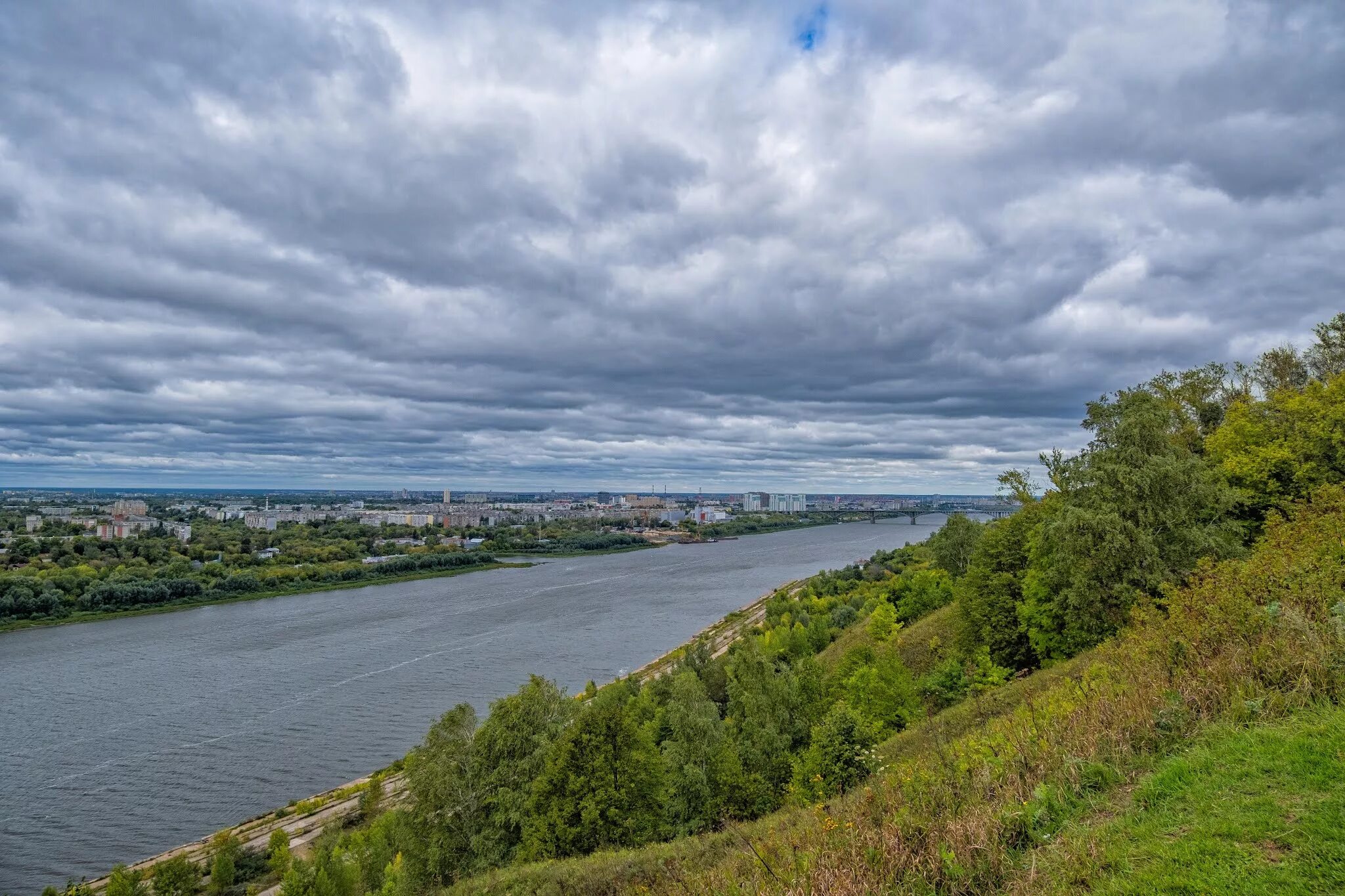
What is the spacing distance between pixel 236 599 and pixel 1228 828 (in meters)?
79.8

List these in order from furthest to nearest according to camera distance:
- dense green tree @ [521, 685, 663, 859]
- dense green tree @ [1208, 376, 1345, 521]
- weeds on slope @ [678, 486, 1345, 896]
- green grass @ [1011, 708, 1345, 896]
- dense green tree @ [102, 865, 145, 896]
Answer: dense green tree @ [1208, 376, 1345, 521] → dense green tree @ [102, 865, 145, 896] → dense green tree @ [521, 685, 663, 859] → weeds on slope @ [678, 486, 1345, 896] → green grass @ [1011, 708, 1345, 896]

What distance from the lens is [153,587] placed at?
6178cm

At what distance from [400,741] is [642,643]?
61.7 feet

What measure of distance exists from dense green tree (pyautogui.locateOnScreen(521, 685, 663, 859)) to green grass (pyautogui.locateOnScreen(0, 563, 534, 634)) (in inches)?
2397

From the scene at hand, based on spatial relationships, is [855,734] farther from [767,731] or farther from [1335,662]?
[1335,662]

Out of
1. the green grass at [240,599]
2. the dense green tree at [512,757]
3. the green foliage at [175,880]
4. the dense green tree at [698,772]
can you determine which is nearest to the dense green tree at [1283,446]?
the dense green tree at [698,772]

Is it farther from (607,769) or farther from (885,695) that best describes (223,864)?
(885,695)

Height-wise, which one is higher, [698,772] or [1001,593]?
[1001,593]

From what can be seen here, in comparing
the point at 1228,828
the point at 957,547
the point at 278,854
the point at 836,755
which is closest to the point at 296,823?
the point at 278,854

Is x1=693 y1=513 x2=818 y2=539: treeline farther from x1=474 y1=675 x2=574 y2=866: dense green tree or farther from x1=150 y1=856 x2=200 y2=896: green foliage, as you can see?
Result: x1=150 y1=856 x2=200 y2=896: green foliage

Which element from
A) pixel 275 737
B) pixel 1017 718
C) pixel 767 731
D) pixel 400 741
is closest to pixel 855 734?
pixel 767 731

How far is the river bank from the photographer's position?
52969mm

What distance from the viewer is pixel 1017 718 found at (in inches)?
348

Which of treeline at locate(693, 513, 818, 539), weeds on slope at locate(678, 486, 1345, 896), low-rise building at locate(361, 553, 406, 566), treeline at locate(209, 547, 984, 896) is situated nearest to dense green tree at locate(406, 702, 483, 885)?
A: treeline at locate(209, 547, 984, 896)
